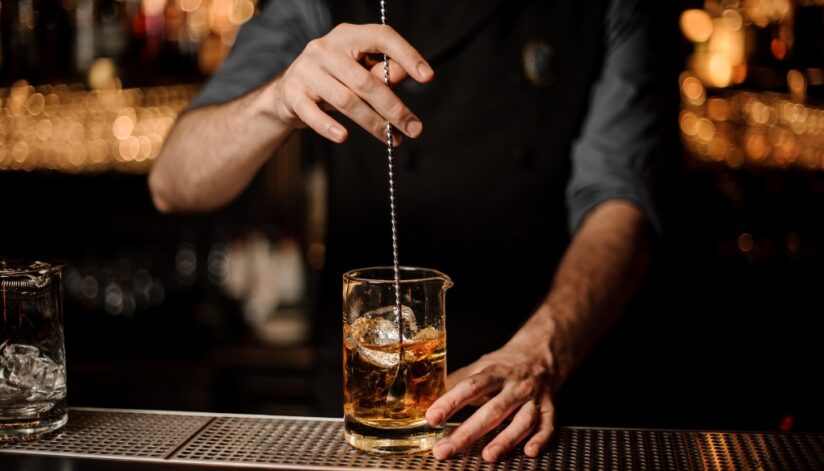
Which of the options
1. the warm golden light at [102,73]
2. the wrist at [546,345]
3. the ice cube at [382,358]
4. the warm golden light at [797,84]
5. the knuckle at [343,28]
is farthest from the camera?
the warm golden light at [102,73]

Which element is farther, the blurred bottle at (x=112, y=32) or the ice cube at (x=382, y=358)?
the blurred bottle at (x=112, y=32)

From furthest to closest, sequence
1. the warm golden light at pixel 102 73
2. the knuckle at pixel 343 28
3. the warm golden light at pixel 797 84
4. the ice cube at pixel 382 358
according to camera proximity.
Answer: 1. the warm golden light at pixel 102 73
2. the warm golden light at pixel 797 84
3. the knuckle at pixel 343 28
4. the ice cube at pixel 382 358

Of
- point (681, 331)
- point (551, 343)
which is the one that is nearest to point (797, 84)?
point (681, 331)

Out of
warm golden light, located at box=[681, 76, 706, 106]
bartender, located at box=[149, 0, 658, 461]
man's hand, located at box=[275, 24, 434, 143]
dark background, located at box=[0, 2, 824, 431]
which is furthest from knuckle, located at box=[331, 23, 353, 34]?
warm golden light, located at box=[681, 76, 706, 106]

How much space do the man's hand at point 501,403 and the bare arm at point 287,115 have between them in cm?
35

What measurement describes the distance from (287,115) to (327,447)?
54 cm

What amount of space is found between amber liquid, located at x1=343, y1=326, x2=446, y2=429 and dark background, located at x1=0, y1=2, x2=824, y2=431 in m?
1.71

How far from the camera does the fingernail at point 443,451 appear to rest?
1075 millimetres

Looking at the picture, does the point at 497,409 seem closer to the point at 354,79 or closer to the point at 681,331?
the point at 354,79

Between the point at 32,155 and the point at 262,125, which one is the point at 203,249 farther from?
the point at 262,125

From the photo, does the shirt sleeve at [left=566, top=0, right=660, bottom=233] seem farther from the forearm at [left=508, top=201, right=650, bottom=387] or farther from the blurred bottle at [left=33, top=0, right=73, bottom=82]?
the blurred bottle at [left=33, top=0, right=73, bottom=82]

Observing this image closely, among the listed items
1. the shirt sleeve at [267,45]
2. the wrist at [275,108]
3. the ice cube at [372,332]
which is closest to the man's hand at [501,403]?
the ice cube at [372,332]

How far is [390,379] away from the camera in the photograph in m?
1.06

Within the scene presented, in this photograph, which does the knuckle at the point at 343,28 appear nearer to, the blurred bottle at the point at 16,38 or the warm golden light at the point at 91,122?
the warm golden light at the point at 91,122
